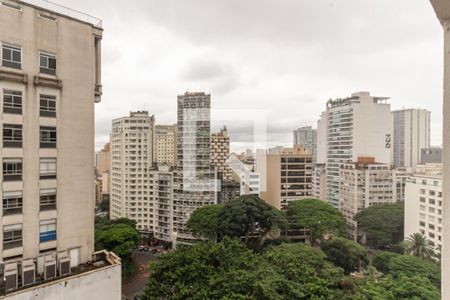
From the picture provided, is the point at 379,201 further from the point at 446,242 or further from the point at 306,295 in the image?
the point at 446,242

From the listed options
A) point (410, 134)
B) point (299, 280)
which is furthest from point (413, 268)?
point (410, 134)

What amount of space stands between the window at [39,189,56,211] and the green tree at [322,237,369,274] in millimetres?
10954

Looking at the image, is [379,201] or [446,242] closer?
[446,242]

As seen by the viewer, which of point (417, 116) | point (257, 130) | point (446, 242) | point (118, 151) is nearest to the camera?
point (446, 242)

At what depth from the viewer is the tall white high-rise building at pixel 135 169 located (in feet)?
68.6

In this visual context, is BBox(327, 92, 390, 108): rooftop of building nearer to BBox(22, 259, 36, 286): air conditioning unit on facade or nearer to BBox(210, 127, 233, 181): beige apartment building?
BBox(210, 127, 233, 181): beige apartment building

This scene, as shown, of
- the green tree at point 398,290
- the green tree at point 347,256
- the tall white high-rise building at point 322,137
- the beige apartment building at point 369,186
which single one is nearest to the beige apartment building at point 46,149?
the green tree at point 398,290

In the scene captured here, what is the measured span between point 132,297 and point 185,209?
6.22m

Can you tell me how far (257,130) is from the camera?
15234mm

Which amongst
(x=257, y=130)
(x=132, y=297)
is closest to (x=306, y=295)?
(x=132, y=297)

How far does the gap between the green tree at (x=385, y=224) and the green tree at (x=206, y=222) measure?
382 inches

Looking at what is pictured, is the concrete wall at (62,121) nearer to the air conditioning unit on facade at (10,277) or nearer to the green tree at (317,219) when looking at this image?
the air conditioning unit on facade at (10,277)

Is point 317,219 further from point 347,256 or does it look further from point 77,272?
point 77,272

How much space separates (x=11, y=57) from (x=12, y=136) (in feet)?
5.20
